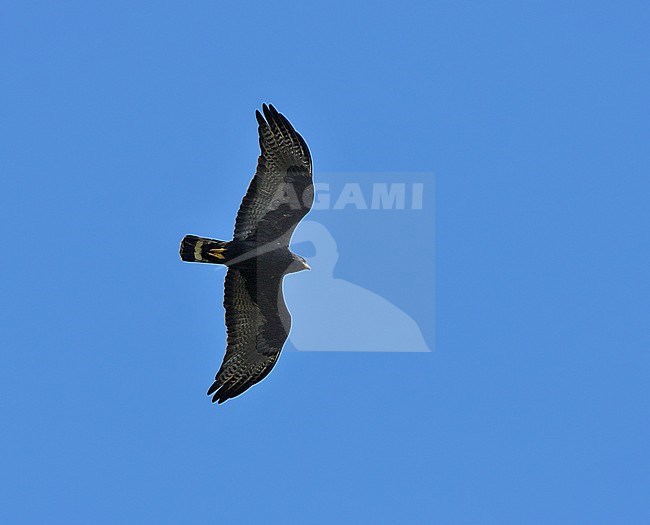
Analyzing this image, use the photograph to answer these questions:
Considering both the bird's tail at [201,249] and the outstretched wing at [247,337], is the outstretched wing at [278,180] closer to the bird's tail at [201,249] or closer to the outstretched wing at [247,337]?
the bird's tail at [201,249]

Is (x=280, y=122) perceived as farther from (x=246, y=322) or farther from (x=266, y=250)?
(x=246, y=322)

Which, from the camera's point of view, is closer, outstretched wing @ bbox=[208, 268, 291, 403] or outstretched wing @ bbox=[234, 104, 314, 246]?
outstretched wing @ bbox=[234, 104, 314, 246]

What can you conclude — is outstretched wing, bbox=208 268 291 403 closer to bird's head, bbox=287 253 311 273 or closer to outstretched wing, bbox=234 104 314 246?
bird's head, bbox=287 253 311 273

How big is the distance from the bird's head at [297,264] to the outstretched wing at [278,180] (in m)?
0.50

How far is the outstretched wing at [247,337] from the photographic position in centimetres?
2233

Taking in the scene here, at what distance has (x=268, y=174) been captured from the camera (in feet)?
70.1

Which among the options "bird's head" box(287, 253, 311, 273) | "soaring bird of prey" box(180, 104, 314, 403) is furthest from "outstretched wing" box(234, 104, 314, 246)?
"bird's head" box(287, 253, 311, 273)

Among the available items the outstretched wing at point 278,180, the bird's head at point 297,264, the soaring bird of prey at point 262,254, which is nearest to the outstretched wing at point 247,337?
the soaring bird of prey at point 262,254

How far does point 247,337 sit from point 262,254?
1.64 meters

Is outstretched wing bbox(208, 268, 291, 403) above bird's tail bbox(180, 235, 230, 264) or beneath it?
beneath

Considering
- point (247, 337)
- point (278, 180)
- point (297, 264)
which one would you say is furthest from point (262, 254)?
point (247, 337)

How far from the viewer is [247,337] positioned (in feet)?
74.0

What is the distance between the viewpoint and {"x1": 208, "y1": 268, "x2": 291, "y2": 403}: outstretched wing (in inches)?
879

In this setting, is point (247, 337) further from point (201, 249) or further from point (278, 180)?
point (278, 180)
